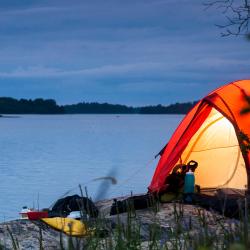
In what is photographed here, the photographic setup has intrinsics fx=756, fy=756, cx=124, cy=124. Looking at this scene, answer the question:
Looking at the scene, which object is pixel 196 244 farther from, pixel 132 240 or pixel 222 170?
pixel 222 170

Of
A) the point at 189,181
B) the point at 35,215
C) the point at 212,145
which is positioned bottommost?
the point at 35,215

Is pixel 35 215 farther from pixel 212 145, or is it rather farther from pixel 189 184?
pixel 212 145

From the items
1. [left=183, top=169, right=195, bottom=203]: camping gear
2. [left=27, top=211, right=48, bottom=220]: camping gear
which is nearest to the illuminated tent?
[left=183, top=169, right=195, bottom=203]: camping gear

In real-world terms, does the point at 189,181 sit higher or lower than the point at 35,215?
higher

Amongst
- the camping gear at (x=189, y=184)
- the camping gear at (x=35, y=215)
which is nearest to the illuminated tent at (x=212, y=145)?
the camping gear at (x=189, y=184)

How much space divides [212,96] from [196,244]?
743 cm

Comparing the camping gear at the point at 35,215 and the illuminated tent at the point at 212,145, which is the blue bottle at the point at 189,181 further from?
the camping gear at the point at 35,215

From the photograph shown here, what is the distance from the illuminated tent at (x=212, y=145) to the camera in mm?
9648

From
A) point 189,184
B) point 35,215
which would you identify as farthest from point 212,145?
point 35,215

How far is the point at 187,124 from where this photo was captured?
32.8ft

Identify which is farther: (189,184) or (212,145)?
(212,145)

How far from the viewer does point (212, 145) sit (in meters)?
10.2

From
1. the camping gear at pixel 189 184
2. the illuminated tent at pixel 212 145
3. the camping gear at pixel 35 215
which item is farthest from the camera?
the illuminated tent at pixel 212 145

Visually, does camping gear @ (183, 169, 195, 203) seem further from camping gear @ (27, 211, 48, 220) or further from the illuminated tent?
camping gear @ (27, 211, 48, 220)
